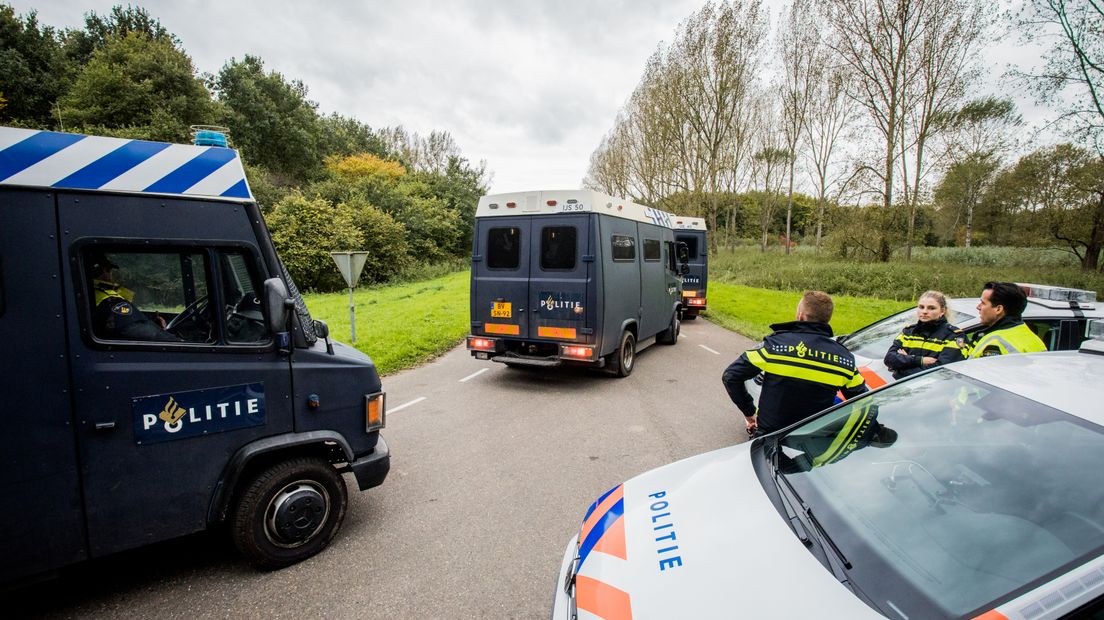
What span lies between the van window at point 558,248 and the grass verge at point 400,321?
11.4ft

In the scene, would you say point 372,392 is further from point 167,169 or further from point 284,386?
point 167,169

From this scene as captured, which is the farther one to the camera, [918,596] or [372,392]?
[372,392]

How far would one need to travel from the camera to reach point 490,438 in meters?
5.17

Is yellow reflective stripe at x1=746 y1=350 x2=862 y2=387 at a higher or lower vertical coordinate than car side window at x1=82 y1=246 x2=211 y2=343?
lower

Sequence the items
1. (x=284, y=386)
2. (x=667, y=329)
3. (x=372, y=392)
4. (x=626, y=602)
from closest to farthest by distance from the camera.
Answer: (x=626, y=602) < (x=284, y=386) < (x=372, y=392) < (x=667, y=329)

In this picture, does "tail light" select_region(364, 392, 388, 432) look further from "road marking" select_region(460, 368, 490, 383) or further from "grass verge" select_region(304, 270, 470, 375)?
"grass verge" select_region(304, 270, 470, 375)

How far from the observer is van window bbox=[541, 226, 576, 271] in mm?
6801

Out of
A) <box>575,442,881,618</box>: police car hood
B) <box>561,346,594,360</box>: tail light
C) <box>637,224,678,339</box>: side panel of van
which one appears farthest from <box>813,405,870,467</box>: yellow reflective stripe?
<box>637,224,678,339</box>: side panel of van

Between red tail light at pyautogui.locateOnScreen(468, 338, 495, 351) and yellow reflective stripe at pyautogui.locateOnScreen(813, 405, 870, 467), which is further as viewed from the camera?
red tail light at pyautogui.locateOnScreen(468, 338, 495, 351)

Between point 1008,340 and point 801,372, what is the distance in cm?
182

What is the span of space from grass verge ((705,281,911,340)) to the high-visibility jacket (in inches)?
289

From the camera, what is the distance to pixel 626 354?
7.85 m

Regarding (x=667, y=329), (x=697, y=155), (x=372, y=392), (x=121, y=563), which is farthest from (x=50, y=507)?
(x=697, y=155)

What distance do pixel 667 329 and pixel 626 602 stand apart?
8.71 metres
